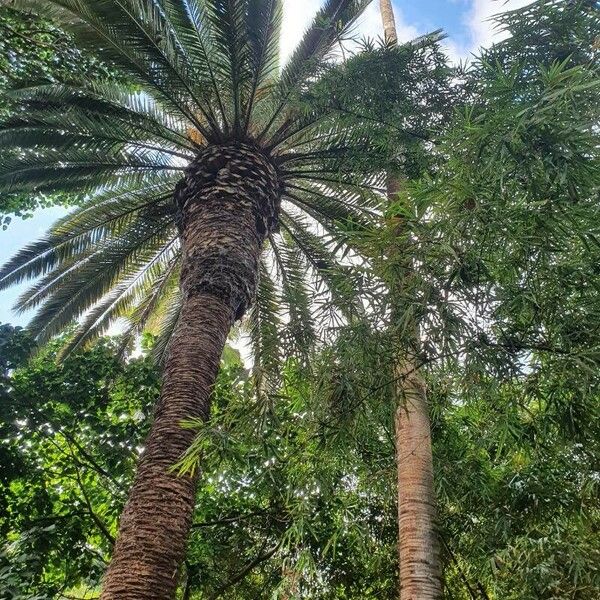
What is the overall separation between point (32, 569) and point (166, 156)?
16.1ft

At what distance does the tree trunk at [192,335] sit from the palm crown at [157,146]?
51cm

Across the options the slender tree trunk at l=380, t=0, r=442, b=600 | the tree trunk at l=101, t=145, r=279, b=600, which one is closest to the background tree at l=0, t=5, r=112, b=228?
the tree trunk at l=101, t=145, r=279, b=600

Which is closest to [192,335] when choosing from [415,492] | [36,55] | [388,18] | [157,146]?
[415,492]

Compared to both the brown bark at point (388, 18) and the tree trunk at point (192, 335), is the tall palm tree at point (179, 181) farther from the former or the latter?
the brown bark at point (388, 18)

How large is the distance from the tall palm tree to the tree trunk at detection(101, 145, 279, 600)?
0.05ft

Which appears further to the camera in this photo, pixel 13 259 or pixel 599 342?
pixel 13 259

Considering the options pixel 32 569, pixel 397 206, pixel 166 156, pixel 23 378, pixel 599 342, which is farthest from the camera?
pixel 166 156

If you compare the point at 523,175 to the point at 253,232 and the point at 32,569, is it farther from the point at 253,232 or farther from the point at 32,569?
the point at 32,569

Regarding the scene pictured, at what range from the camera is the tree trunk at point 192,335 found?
3354 mm

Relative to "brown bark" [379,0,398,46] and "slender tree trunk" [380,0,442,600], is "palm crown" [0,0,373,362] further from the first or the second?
"slender tree trunk" [380,0,442,600]

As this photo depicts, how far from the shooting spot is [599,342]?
2945mm

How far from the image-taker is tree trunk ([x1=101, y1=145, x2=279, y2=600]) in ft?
11.0

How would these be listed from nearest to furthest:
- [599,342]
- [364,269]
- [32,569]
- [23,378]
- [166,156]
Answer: [599,342] → [364,269] → [32,569] → [23,378] → [166,156]

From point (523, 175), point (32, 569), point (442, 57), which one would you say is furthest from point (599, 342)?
point (32, 569)
